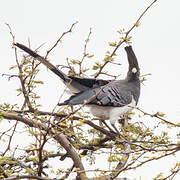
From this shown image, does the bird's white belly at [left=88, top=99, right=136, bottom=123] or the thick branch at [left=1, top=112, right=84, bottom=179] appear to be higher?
the bird's white belly at [left=88, top=99, right=136, bottom=123]

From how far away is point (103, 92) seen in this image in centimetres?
304

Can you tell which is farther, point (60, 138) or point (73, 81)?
point (73, 81)

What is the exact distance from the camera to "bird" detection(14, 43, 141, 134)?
8.96ft

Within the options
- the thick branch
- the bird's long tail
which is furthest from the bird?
the thick branch

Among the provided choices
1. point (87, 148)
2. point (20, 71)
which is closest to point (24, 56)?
point (20, 71)

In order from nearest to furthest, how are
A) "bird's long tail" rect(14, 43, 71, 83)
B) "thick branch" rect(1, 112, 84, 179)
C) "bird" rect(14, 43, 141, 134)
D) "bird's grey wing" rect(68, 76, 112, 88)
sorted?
"thick branch" rect(1, 112, 84, 179)
"bird's long tail" rect(14, 43, 71, 83)
"bird" rect(14, 43, 141, 134)
"bird's grey wing" rect(68, 76, 112, 88)

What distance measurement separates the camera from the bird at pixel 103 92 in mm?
2732

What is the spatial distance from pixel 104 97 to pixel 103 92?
66 millimetres

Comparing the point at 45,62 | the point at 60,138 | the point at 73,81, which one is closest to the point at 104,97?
the point at 73,81

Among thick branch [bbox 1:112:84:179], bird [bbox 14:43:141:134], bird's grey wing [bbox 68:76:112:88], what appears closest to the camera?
thick branch [bbox 1:112:84:179]

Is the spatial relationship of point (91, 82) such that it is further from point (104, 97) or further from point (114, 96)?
point (114, 96)

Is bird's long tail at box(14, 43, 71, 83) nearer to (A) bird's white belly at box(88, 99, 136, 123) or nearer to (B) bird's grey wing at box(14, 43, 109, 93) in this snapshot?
(B) bird's grey wing at box(14, 43, 109, 93)

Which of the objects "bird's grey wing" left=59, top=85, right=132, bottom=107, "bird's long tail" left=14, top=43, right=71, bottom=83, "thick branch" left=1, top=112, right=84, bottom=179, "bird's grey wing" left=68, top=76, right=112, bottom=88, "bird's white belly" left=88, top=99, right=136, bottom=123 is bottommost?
"thick branch" left=1, top=112, right=84, bottom=179

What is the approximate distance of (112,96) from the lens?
309cm
